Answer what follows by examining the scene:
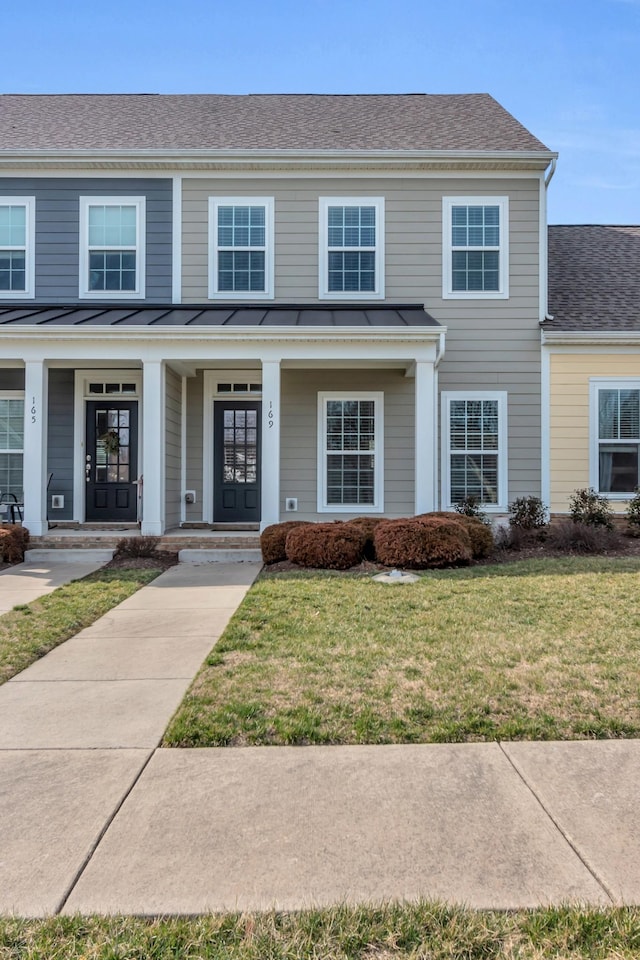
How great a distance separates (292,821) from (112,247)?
11025mm

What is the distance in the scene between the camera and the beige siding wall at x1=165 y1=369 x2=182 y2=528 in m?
10.5

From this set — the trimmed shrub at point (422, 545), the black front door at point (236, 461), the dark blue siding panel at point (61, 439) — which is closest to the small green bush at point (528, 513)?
the trimmed shrub at point (422, 545)

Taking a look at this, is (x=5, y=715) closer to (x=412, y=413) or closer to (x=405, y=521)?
(x=405, y=521)

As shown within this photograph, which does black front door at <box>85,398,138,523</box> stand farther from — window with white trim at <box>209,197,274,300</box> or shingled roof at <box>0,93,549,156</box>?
shingled roof at <box>0,93,549,156</box>

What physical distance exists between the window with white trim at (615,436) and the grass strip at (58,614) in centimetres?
775

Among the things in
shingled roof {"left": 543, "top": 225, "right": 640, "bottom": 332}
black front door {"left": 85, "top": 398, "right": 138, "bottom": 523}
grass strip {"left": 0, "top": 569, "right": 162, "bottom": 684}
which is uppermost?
shingled roof {"left": 543, "top": 225, "right": 640, "bottom": 332}

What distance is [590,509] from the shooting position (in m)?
10.4

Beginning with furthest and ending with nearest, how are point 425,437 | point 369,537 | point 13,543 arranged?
point 425,437 < point 13,543 < point 369,537

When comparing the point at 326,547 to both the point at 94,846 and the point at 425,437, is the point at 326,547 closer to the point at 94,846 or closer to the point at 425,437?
the point at 425,437

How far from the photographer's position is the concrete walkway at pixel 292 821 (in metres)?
2.07

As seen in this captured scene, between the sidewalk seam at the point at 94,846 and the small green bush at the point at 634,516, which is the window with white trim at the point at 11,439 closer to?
the sidewalk seam at the point at 94,846

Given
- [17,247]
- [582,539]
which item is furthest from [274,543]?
[17,247]

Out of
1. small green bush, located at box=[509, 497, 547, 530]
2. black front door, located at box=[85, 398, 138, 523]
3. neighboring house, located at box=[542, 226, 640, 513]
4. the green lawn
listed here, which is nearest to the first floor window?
neighboring house, located at box=[542, 226, 640, 513]

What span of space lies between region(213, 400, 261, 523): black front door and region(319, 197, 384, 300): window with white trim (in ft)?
8.61
